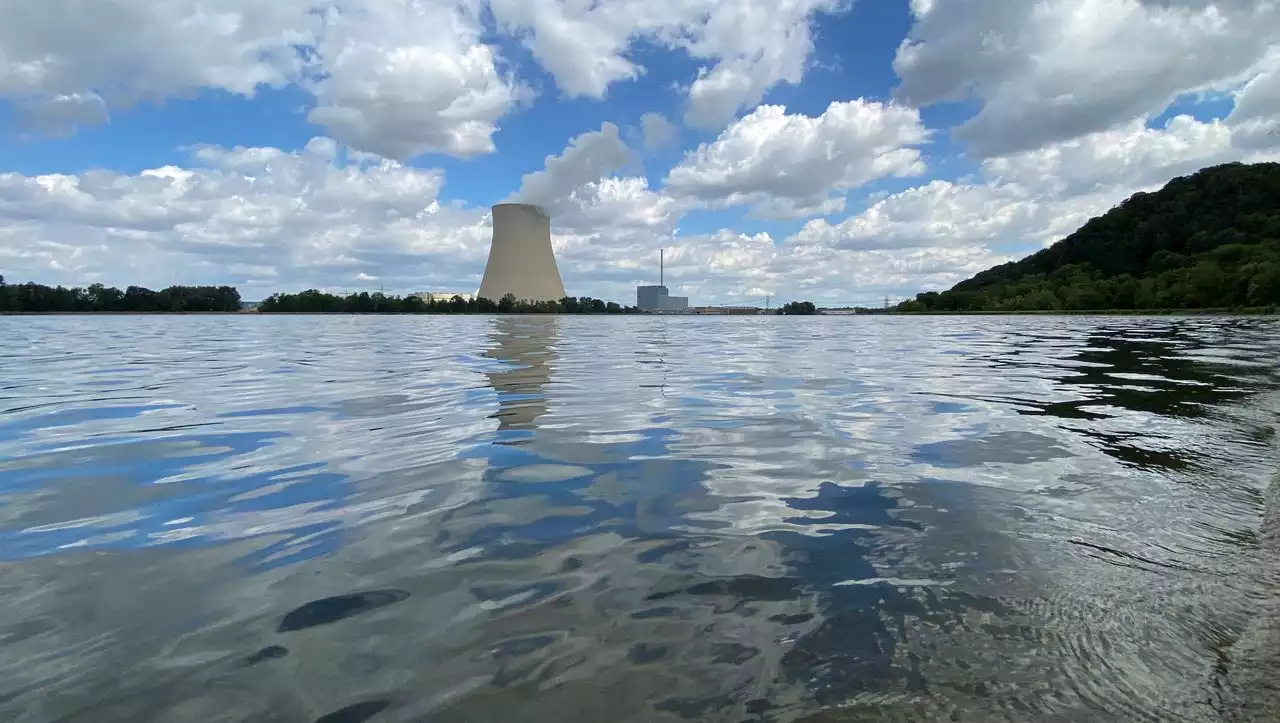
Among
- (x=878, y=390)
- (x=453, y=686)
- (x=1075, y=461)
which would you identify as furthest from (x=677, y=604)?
(x=878, y=390)

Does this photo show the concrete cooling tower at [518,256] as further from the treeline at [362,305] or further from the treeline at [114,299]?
the treeline at [114,299]

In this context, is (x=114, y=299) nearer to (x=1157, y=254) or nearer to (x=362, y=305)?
(x=362, y=305)

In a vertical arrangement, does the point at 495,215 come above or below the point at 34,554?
above

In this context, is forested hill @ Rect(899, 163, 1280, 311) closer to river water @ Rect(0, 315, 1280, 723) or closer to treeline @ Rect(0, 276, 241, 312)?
river water @ Rect(0, 315, 1280, 723)

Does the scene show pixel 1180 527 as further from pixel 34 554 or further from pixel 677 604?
pixel 34 554

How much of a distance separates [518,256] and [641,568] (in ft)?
251

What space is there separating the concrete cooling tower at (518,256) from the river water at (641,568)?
233 feet

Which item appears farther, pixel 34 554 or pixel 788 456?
pixel 788 456

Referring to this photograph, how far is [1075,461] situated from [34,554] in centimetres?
683

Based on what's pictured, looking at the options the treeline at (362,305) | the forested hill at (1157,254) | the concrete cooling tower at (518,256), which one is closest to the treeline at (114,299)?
the treeline at (362,305)

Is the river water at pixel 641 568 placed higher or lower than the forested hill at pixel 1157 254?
lower

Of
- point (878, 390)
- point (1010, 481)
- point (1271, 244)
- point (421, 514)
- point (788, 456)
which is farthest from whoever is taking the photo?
point (1271, 244)

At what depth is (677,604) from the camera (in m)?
2.88

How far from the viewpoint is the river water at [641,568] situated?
7.18ft
